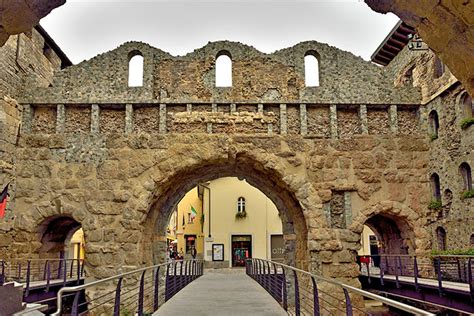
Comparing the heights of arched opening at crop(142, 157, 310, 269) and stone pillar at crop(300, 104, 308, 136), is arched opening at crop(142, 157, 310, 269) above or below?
below

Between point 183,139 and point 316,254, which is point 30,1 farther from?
point 316,254

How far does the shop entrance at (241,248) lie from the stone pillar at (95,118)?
1846 cm

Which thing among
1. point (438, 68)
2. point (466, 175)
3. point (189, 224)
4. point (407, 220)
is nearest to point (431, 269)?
point (407, 220)

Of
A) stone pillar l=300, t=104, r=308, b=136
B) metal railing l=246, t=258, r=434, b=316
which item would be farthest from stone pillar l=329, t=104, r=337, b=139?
metal railing l=246, t=258, r=434, b=316

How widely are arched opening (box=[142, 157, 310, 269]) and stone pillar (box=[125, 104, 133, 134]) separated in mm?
1947

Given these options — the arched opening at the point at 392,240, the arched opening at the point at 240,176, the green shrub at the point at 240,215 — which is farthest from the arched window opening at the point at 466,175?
the green shrub at the point at 240,215

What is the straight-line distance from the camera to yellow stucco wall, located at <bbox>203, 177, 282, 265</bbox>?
3159 cm

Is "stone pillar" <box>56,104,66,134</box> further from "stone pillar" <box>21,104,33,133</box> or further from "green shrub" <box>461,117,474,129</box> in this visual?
"green shrub" <box>461,117,474,129</box>

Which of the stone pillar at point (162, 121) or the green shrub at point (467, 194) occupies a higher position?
the stone pillar at point (162, 121)

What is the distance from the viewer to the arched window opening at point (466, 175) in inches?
513

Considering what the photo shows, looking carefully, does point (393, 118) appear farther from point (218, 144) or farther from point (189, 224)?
point (189, 224)

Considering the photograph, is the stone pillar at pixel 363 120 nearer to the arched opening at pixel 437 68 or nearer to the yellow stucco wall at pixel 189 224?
the arched opening at pixel 437 68

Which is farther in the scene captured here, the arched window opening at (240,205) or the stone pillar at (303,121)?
the arched window opening at (240,205)

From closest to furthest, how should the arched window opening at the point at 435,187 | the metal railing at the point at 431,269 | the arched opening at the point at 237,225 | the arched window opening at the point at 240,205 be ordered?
the metal railing at the point at 431,269 → the arched window opening at the point at 435,187 → the arched opening at the point at 237,225 → the arched window opening at the point at 240,205
